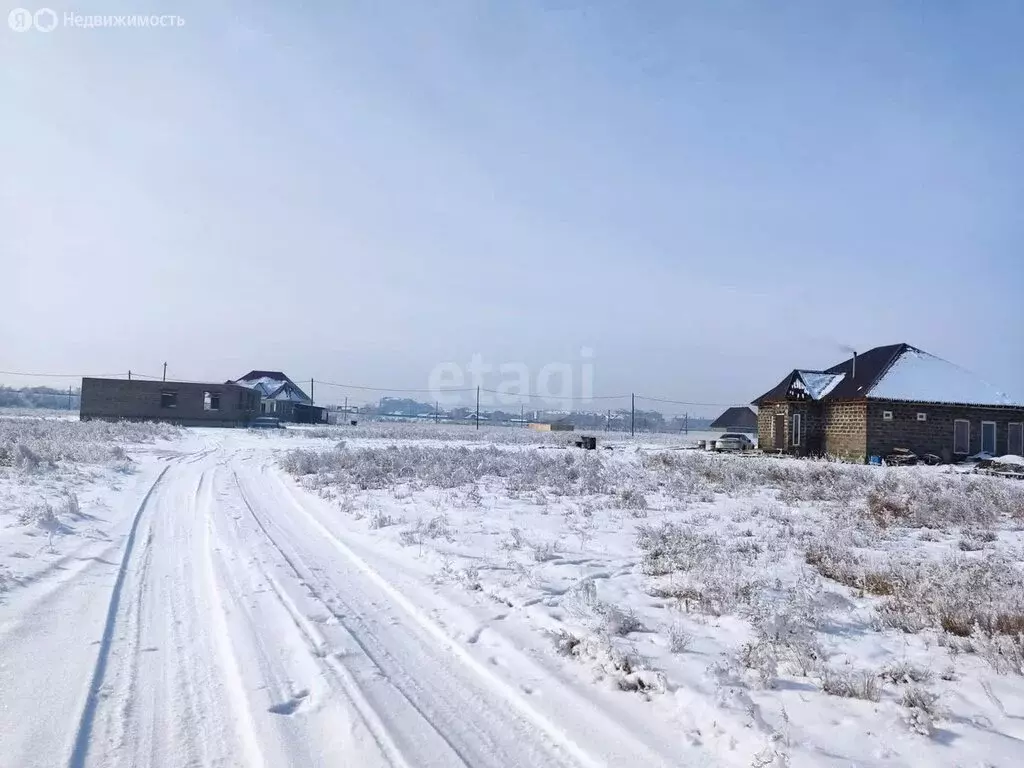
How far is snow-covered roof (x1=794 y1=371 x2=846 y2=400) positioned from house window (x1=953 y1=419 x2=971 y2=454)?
5.48m

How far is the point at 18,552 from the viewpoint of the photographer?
7.39 meters

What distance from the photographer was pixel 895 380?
30.0m

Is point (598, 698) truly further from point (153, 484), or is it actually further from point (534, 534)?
point (153, 484)

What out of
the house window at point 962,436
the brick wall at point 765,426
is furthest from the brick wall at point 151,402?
the house window at point 962,436

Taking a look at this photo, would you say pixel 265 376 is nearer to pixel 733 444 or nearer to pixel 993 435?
pixel 733 444

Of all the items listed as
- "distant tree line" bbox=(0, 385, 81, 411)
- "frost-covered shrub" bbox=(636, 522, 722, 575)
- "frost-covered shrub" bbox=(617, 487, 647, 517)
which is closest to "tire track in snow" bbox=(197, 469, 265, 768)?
"frost-covered shrub" bbox=(636, 522, 722, 575)

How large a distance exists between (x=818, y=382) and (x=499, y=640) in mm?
32948

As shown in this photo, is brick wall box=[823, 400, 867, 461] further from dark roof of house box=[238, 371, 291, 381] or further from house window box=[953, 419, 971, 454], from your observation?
dark roof of house box=[238, 371, 291, 381]

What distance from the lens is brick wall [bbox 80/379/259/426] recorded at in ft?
170

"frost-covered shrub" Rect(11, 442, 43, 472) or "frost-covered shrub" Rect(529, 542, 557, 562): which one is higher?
"frost-covered shrub" Rect(11, 442, 43, 472)

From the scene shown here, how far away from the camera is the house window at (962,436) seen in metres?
29.8

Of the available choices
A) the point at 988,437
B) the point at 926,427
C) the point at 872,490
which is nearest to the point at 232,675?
the point at 872,490

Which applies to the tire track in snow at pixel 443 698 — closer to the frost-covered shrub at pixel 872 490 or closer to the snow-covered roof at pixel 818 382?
the frost-covered shrub at pixel 872 490

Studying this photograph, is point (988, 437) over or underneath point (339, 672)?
over
